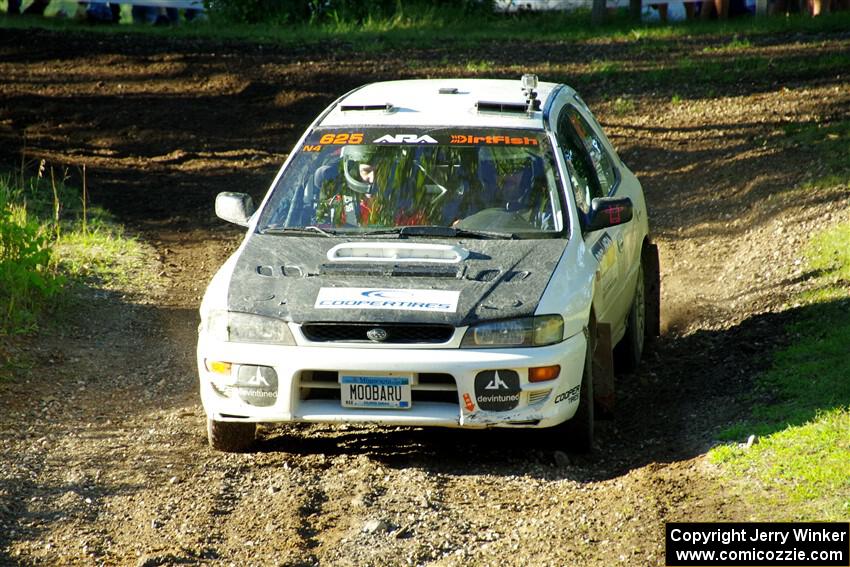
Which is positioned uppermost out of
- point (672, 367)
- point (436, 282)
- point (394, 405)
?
point (436, 282)

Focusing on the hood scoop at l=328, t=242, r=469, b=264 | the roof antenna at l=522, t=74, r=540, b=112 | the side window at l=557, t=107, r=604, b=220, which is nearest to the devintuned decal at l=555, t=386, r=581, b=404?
the hood scoop at l=328, t=242, r=469, b=264

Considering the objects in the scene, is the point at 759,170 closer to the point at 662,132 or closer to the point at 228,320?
the point at 662,132

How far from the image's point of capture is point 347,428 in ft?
22.9

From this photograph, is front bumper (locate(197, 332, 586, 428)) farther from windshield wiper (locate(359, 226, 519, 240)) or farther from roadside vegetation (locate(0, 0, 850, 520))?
roadside vegetation (locate(0, 0, 850, 520))

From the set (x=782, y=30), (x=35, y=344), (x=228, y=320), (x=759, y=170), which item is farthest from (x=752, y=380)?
(x=782, y=30)

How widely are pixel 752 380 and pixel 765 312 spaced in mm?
1594

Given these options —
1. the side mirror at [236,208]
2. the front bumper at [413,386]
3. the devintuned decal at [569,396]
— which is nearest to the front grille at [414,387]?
the front bumper at [413,386]

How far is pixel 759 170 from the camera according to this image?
1305cm

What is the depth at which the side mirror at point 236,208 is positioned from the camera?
7066 mm

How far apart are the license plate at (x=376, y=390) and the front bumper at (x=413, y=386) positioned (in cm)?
4

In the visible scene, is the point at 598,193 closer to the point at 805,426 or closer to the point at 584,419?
the point at 584,419

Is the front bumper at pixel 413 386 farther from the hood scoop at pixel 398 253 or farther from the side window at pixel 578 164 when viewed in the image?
the side window at pixel 578 164

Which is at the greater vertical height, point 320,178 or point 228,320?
point 320,178

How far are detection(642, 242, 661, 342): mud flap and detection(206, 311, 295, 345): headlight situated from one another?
3.41 metres
